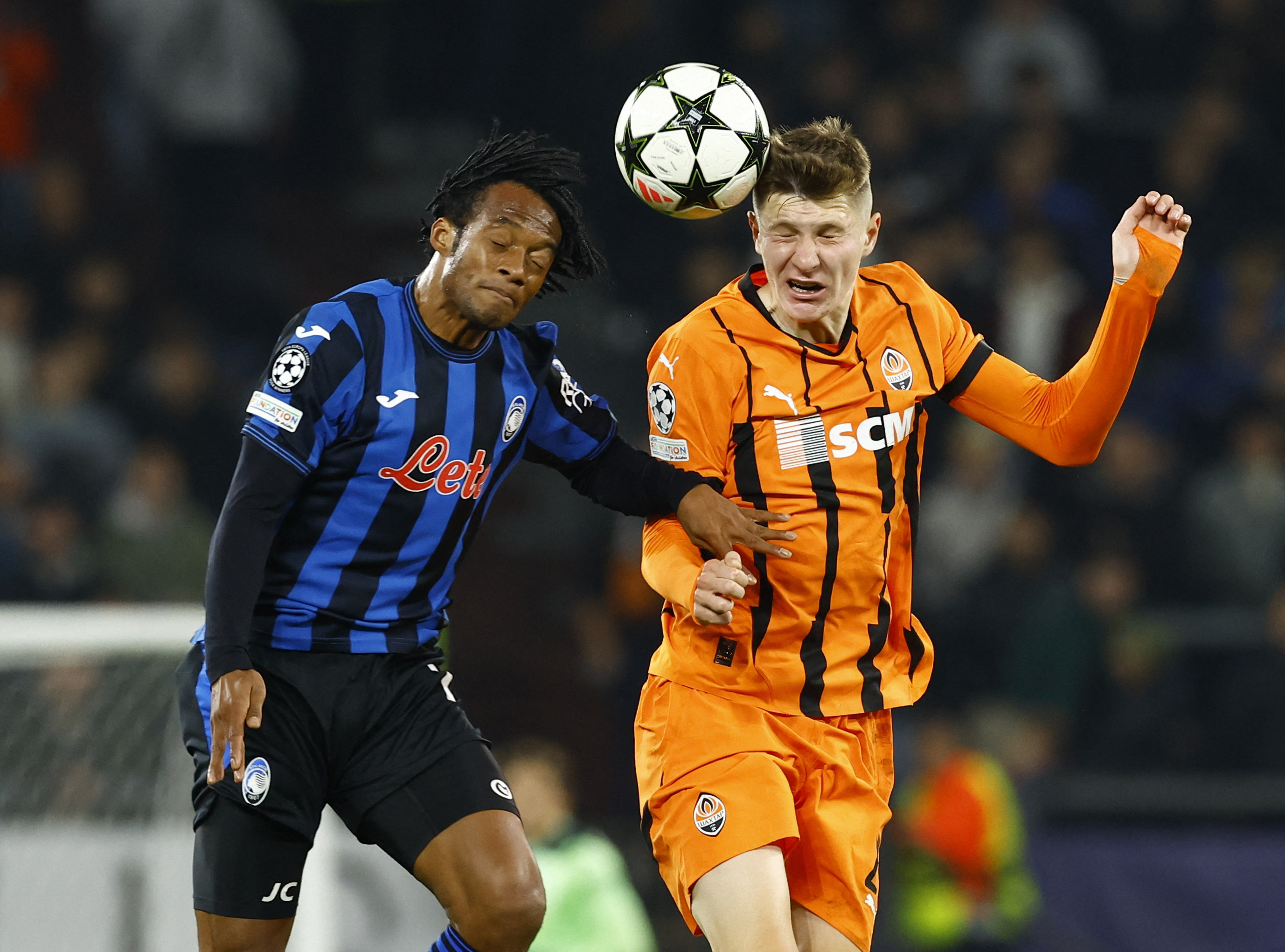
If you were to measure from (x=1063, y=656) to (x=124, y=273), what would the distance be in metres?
5.39

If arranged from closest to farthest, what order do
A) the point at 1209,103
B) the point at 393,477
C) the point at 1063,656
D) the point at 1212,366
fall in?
the point at 393,477
the point at 1063,656
the point at 1212,366
the point at 1209,103

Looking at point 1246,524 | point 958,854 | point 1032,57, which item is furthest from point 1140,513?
point 1032,57

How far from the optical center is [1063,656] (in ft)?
26.1

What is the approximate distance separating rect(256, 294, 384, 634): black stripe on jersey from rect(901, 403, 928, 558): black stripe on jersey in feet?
3.93

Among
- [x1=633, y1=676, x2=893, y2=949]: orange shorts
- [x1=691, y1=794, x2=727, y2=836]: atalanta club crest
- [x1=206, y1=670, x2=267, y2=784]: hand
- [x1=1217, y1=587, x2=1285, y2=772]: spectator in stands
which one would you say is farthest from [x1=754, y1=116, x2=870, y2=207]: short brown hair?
[x1=1217, y1=587, x2=1285, y2=772]: spectator in stands

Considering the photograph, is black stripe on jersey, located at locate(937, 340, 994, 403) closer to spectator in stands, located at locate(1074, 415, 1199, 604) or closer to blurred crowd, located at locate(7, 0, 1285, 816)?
blurred crowd, located at locate(7, 0, 1285, 816)

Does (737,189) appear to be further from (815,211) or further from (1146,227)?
(1146,227)

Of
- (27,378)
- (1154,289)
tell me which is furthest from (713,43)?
(1154,289)

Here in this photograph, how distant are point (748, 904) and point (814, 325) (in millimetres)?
1270

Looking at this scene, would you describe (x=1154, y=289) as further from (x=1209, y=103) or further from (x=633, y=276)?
(x=1209, y=103)

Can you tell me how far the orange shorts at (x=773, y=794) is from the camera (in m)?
3.51

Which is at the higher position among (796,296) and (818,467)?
(796,296)

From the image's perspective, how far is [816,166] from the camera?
11.8 feet

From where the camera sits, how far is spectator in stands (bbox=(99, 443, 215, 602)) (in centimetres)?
782
